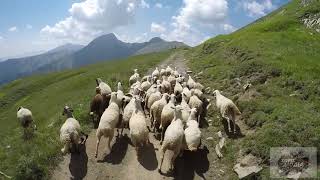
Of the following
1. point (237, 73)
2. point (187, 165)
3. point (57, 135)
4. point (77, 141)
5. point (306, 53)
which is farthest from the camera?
point (306, 53)

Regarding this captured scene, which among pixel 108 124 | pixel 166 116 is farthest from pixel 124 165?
pixel 166 116

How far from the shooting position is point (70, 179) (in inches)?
682

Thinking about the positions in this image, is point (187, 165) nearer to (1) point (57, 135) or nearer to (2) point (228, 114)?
(2) point (228, 114)

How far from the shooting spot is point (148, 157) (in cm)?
1883

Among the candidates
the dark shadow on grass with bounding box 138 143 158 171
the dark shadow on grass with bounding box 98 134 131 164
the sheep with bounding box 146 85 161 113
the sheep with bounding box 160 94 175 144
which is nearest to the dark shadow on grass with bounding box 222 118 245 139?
the sheep with bounding box 160 94 175 144

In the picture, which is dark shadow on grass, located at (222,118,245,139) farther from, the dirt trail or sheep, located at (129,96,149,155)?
sheep, located at (129,96,149,155)

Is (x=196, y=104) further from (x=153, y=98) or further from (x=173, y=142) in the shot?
(x=173, y=142)

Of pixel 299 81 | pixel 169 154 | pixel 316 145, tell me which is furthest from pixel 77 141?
pixel 299 81

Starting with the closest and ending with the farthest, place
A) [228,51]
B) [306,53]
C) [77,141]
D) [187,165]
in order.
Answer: [187,165], [77,141], [306,53], [228,51]

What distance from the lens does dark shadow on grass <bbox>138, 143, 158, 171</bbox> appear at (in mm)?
17984

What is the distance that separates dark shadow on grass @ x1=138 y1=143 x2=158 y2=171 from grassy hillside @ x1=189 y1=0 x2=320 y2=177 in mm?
3699

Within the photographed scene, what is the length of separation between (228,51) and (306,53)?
11.4 meters

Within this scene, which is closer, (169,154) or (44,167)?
(44,167)

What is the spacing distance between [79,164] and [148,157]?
3.46 m
